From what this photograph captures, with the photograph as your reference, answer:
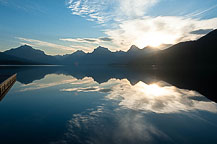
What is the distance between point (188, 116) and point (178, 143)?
24.4 feet

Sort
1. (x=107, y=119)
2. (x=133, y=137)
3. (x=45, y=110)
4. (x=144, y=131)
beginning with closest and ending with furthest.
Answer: (x=133, y=137)
(x=144, y=131)
(x=107, y=119)
(x=45, y=110)

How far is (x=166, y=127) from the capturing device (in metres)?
13.6

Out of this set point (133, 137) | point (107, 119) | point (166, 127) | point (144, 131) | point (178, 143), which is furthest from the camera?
point (107, 119)

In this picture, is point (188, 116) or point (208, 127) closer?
point (208, 127)

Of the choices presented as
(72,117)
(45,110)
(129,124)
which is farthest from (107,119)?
(45,110)

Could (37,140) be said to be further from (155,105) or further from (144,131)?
(155,105)

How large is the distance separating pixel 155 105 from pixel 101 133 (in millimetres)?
12038

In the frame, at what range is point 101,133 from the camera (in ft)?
39.7

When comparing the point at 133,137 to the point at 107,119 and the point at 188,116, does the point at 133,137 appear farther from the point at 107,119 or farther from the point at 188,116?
the point at 188,116

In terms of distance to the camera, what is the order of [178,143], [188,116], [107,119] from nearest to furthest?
[178,143] → [107,119] → [188,116]

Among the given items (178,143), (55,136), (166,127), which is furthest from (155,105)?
(55,136)

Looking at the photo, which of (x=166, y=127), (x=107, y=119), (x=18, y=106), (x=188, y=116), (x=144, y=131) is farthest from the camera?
(x=18, y=106)

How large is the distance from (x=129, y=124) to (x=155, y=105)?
865 cm

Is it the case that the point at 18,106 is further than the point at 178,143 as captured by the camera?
Yes
